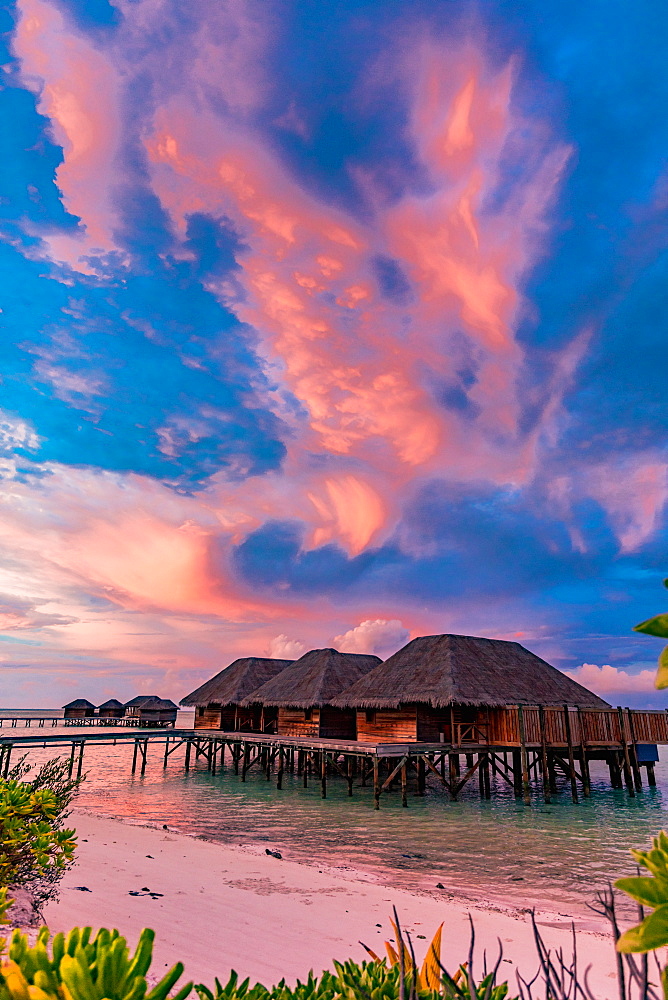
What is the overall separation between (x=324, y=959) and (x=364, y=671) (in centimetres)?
2781

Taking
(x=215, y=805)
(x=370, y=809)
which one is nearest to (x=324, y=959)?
(x=370, y=809)

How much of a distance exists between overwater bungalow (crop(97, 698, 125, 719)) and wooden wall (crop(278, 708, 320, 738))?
133ft

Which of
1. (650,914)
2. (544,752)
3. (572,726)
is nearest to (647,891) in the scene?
(650,914)

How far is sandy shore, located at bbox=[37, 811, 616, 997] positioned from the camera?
227 inches

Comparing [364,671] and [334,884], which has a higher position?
[364,671]

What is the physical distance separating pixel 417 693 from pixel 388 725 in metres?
2.86

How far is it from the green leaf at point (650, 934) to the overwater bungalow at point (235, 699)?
3347 centimetres

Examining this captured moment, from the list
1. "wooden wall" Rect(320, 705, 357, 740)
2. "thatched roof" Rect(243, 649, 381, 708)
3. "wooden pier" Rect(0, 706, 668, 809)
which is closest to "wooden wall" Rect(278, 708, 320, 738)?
"wooden wall" Rect(320, 705, 357, 740)

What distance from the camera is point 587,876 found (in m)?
11.5

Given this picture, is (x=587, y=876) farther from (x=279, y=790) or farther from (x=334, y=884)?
(x=279, y=790)

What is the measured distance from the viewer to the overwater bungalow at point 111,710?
64.2 m

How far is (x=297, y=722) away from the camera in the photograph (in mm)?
30375

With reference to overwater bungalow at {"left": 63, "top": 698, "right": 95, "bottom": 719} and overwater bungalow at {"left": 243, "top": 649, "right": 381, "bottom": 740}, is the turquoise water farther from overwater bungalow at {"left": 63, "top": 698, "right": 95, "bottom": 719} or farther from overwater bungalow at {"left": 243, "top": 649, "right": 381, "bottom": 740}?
overwater bungalow at {"left": 63, "top": 698, "right": 95, "bottom": 719}

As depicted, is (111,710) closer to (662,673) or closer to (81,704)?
(81,704)
